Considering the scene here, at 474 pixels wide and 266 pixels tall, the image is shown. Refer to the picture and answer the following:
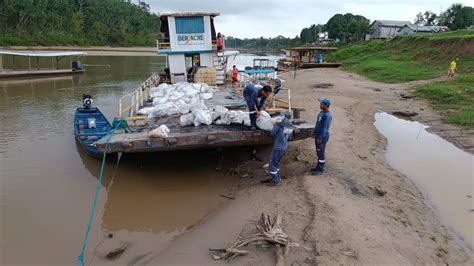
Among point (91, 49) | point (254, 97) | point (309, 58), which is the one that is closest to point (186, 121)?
point (254, 97)

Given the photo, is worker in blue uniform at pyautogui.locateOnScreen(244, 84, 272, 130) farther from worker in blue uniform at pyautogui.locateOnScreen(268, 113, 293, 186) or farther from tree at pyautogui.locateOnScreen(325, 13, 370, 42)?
tree at pyautogui.locateOnScreen(325, 13, 370, 42)

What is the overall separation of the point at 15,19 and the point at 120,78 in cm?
4483

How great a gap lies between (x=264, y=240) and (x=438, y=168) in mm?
5974

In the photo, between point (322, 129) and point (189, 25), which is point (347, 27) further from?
point (322, 129)

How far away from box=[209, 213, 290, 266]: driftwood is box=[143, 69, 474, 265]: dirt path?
0.11 meters

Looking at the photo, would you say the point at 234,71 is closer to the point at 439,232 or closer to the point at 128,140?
the point at 128,140

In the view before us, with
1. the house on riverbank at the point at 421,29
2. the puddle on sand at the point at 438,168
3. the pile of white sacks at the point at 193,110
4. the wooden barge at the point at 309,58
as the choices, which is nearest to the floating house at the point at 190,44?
the pile of white sacks at the point at 193,110

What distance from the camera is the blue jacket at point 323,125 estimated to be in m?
6.73

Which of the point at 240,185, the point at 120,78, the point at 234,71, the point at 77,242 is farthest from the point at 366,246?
the point at 120,78

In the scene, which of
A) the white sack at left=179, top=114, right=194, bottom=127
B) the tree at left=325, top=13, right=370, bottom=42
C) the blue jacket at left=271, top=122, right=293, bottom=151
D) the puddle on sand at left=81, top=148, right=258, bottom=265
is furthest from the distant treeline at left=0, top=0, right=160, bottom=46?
the blue jacket at left=271, top=122, right=293, bottom=151

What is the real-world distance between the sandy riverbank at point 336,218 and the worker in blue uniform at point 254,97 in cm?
134

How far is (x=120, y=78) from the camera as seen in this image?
31141mm

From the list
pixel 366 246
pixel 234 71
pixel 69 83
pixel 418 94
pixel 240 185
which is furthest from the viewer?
pixel 69 83

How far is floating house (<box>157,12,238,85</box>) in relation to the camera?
15.3 m
